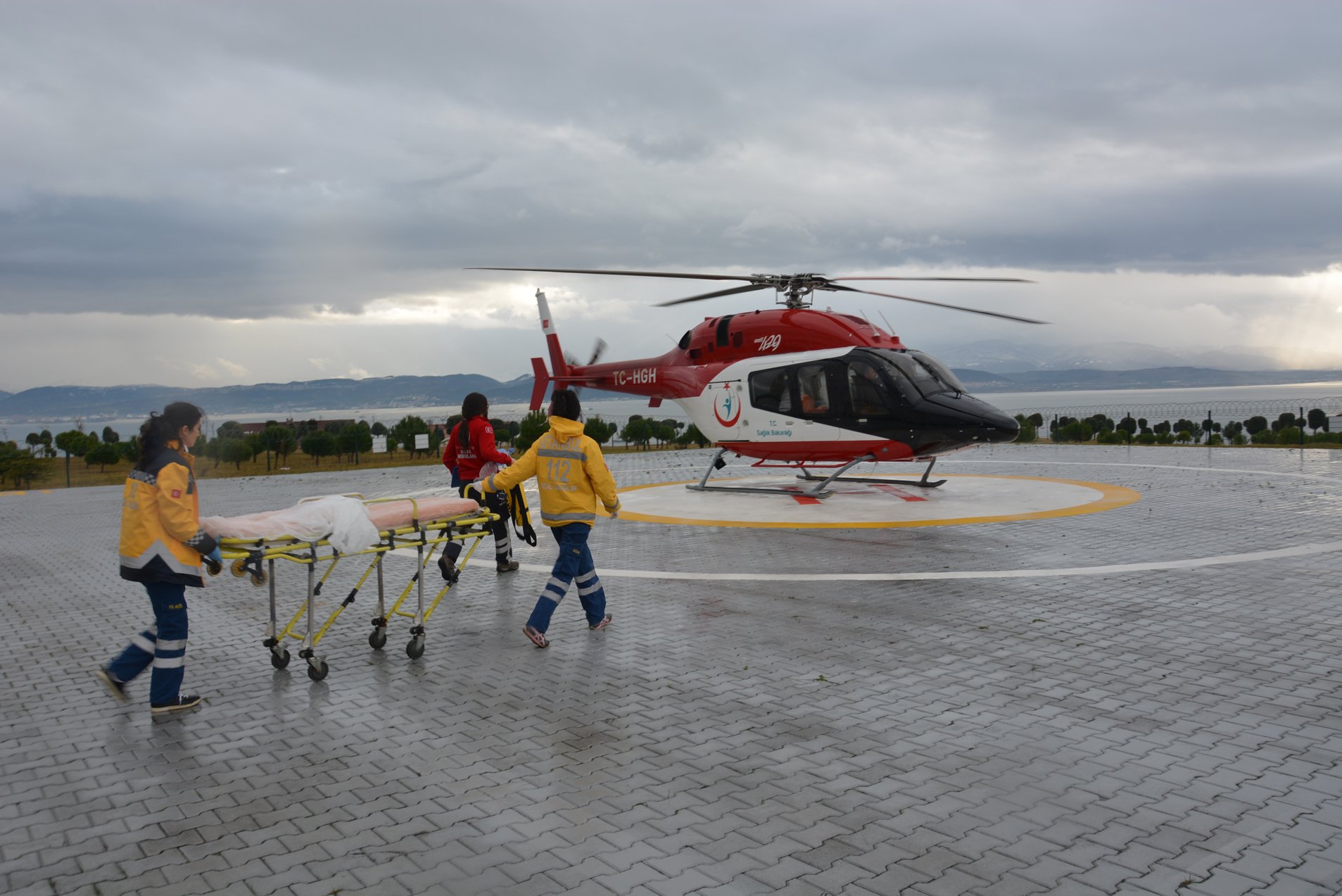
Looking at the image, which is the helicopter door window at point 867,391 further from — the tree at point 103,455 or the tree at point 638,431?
the tree at point 103,455

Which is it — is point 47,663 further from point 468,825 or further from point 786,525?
point 786,525

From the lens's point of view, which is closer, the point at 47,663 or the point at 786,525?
the point at 47,663

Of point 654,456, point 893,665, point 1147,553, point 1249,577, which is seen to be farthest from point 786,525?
point 654,456

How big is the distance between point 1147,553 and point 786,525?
467 cm

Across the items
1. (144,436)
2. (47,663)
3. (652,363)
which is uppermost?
(652,363)

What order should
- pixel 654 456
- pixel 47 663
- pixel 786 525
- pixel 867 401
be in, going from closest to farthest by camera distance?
pixel 47 663 → pixel 786 525 → pixel 867 401 → pixel 654 456

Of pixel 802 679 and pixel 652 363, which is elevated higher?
pixel 652 363

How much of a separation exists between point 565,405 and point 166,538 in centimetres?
298

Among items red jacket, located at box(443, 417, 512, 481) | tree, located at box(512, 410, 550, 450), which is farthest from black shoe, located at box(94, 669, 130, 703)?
tree, located at box(512, 410, 550, 450)

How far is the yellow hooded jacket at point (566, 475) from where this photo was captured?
7.07 m

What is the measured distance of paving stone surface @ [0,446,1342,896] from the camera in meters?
3.59

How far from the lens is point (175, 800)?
429 cm

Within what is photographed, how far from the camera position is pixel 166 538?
5.39 metres

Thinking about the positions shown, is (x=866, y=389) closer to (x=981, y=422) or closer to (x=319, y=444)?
(x=981, y=422)
